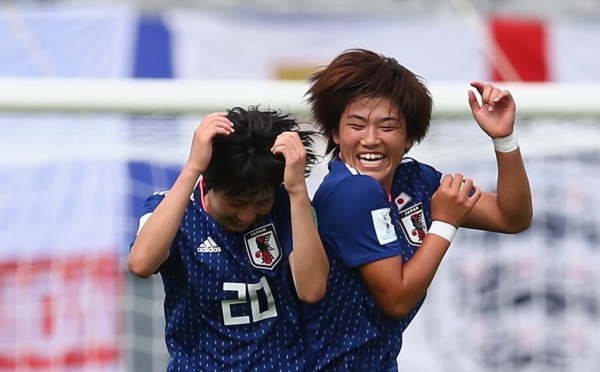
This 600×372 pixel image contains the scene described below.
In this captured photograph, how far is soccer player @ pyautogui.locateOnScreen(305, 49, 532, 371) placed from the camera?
237 cm

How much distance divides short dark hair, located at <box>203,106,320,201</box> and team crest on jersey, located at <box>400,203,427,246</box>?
0.30 m

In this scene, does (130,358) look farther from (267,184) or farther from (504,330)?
(267,184)

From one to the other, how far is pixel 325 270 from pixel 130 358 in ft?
8.79

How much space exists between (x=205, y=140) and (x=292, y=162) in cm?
17

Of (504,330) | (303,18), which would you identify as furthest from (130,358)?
(303,18)

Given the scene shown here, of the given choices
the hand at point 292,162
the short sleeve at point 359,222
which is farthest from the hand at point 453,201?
the hand at point 292,162

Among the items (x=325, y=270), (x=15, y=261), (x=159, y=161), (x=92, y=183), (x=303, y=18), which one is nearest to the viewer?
(x=325, y=270)

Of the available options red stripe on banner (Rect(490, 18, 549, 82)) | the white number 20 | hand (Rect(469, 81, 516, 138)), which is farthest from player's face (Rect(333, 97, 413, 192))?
red stripe on banner (Rect(490, 18, 549, 82))

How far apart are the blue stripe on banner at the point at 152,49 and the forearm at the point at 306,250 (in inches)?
176

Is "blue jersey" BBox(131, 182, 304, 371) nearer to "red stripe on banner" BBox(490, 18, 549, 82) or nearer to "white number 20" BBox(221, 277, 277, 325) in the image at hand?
"white number 20" BBox(221, 277, 277, 325)

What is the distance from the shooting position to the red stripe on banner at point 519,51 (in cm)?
714

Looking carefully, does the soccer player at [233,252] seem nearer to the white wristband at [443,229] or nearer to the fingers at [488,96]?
the white wristband at [443,229]

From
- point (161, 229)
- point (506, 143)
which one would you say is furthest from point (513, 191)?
point (161, 229)

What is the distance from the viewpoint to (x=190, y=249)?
93.6 inches
